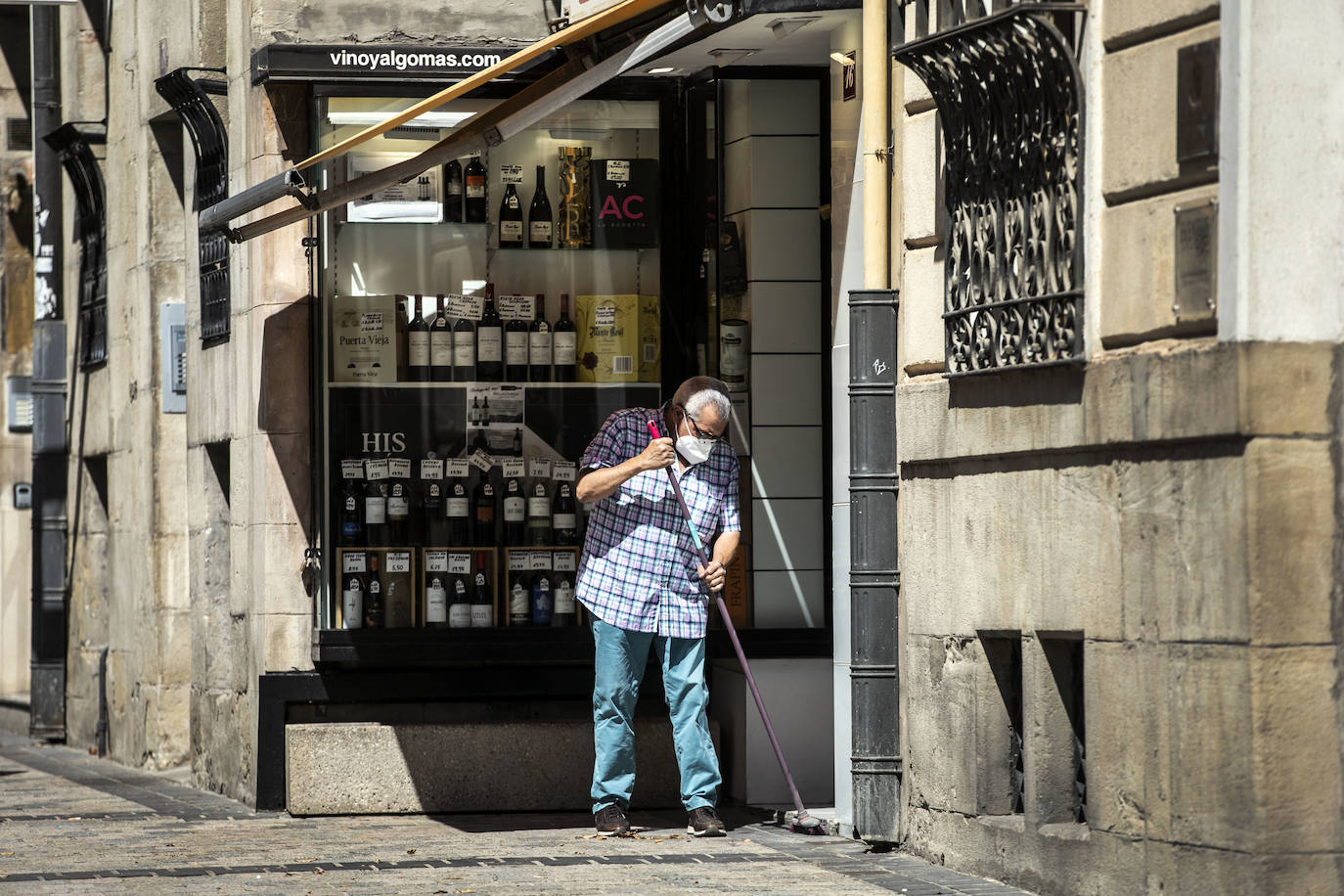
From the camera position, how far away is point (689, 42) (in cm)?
959

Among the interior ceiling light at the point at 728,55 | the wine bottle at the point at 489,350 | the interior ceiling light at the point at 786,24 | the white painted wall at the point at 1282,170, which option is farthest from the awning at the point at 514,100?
the white painted wall at the point at 1282,170

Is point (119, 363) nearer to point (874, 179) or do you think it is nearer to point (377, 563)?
point (377, 563)

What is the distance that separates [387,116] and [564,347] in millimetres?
1345

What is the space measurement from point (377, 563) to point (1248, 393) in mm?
5109

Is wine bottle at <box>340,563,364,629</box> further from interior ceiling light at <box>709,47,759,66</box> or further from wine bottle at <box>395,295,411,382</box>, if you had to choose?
interior ceiling light at <box>709,47,759,66</box>

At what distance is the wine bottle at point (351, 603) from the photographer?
10.4m

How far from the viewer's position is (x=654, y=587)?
9.30 metres

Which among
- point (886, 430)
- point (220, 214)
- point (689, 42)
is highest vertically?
point (689, 42)

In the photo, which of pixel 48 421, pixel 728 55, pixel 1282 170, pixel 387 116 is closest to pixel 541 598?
pixel 387 116

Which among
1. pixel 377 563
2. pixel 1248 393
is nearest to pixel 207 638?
pixel 377 563

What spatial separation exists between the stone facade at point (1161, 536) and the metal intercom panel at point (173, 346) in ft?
19.7

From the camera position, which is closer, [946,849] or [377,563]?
[946,849]

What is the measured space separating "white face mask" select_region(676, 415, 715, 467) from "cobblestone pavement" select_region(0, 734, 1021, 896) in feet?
5.07

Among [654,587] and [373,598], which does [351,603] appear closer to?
[373,598]
